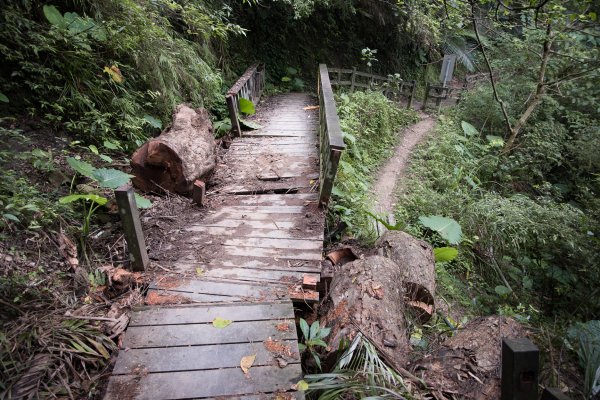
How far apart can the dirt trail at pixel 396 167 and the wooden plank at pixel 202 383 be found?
4.72 m

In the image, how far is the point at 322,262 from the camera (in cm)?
338

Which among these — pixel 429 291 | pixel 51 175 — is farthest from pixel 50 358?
pixel 429 291

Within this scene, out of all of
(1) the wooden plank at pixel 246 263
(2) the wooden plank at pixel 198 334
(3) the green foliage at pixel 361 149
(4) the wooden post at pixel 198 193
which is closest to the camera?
(2) the wooden plank at pixel 198 334

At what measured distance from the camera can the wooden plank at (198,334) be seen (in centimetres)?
232

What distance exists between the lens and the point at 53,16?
3.82 meters

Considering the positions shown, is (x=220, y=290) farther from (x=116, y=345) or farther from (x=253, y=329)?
(x=116, y=345)

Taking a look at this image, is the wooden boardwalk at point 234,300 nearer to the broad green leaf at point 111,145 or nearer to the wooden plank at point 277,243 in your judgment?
the wooden plank at point 277,243

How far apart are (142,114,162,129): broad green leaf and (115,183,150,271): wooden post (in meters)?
2.09

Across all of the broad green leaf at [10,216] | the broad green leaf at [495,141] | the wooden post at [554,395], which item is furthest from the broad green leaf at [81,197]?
the broad green leaf at [495,141]

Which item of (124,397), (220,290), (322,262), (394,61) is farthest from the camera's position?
(394,61)

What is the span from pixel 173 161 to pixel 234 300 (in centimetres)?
197

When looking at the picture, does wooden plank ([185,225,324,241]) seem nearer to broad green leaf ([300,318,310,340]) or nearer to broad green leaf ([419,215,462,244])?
broad green leaf ([300,318,310,340])

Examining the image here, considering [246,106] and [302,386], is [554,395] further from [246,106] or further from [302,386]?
[246,106]

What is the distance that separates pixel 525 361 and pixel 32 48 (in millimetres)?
4944
